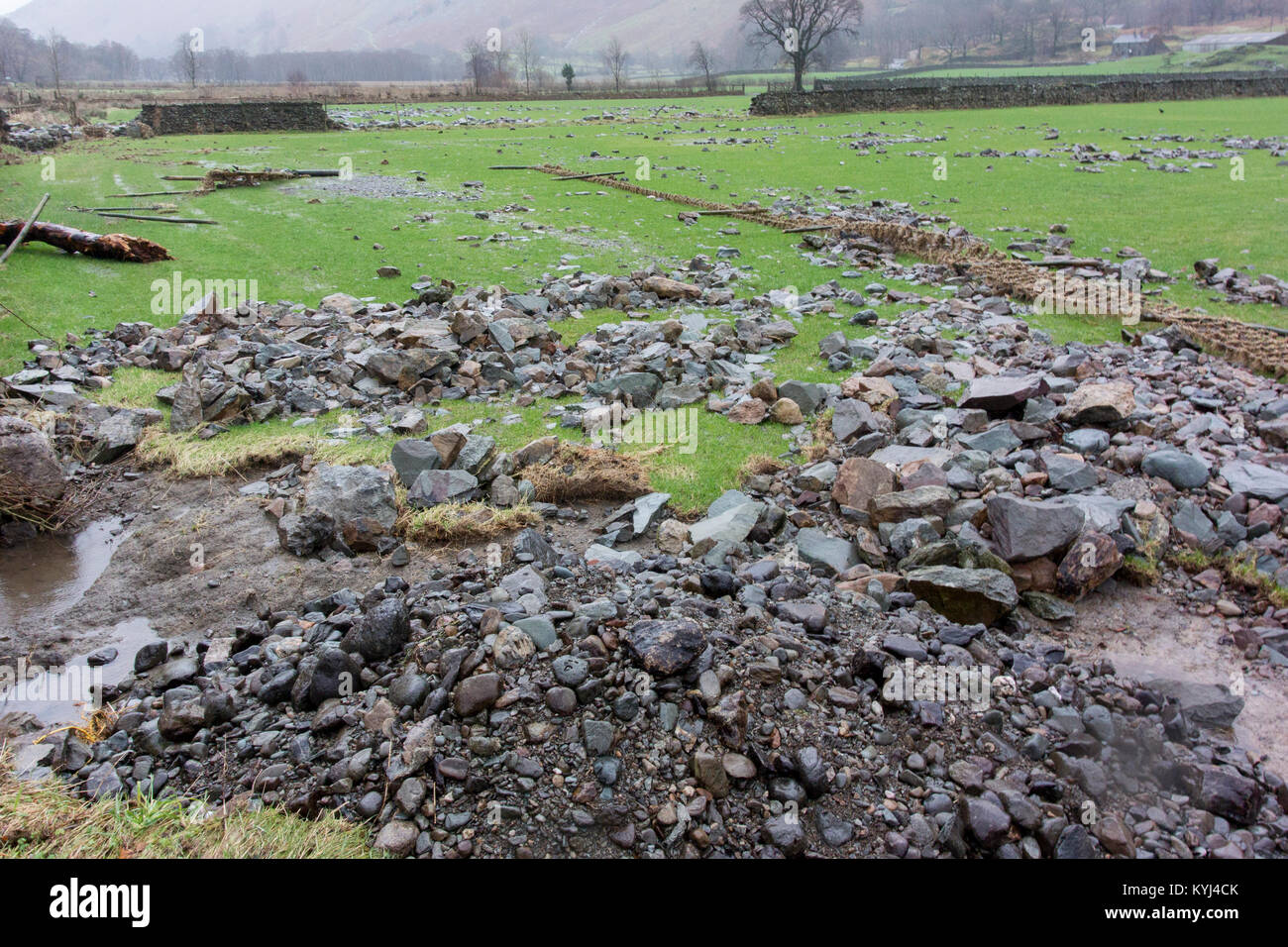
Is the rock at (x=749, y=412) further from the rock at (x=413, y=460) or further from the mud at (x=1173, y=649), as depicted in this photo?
the mud at (x=1173, y=649)

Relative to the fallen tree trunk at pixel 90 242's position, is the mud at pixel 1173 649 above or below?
below

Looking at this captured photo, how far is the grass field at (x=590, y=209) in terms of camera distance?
13.0m

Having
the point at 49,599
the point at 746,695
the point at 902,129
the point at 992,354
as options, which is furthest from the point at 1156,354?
the point at 902,129

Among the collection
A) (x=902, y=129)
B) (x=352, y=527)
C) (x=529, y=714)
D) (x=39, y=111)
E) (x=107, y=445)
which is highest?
(x=39, y=111)

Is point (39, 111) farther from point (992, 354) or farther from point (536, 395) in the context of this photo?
point (992, 354)

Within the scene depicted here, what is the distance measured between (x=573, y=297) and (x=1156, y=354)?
8.25 meters

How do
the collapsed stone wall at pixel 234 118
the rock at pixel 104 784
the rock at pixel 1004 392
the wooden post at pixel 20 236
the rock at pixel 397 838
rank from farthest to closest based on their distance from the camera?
the collapsed stone wall at pixel 234 118 → the wooden post at pixel 20 236 → the rock at pixel 1004 392 → the rock at pixel 104 784 → the rock at pixel 397 838

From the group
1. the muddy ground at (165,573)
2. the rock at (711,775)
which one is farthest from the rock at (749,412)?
the rock at (711,775)

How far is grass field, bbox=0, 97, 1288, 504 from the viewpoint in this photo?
13016 mm

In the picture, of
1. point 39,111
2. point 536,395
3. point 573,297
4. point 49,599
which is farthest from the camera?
point 39,111

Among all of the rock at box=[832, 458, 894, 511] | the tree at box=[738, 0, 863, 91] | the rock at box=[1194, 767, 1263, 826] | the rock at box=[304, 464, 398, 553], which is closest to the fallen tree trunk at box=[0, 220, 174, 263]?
the rock at box=[304, 464, 398, 553]

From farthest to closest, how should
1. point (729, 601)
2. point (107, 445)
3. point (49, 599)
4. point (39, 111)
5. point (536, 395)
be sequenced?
point (39, 111)
point (536, 395)
point (107, 445)
point (49, 599)
point (729, 601)

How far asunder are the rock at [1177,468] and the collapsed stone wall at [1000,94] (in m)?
42.0

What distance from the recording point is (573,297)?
1289cm
